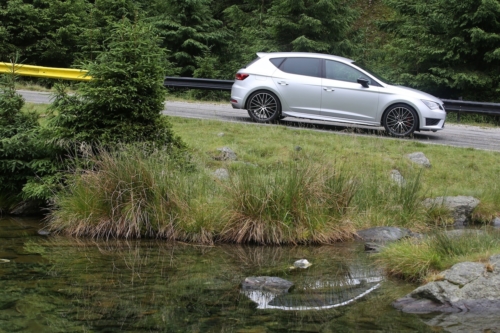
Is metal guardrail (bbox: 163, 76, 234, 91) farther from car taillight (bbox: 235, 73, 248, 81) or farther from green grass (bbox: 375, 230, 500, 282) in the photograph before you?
green grass (bbox: 375, 230, 500, 282)

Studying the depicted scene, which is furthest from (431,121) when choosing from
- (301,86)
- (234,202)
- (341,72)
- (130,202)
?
(130,202)

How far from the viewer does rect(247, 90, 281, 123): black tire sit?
Answer: 50.2 feet

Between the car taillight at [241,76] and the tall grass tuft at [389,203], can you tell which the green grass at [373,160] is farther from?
the car taillight at [241,76]

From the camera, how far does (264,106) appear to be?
1540 cm

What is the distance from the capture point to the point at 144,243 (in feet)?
28.5

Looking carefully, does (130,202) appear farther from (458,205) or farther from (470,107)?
(470,107)

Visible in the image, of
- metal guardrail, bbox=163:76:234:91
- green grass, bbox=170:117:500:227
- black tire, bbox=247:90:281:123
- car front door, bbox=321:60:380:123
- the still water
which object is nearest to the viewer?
the still water

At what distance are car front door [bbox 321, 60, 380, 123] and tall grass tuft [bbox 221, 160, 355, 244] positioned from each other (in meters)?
5.72

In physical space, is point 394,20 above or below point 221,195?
above

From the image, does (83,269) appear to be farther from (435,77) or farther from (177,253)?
(435,77)

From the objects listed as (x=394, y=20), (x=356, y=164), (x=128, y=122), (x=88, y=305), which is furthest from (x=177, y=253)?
(x=394, y=20)

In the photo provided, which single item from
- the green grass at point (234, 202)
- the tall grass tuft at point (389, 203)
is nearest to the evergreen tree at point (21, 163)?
the green grass at point (234, 202)

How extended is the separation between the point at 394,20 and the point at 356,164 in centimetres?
1679

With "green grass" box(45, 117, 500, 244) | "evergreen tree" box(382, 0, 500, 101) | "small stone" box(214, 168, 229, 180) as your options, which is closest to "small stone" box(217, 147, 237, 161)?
"small stone" box(214, 168, 229, 180)
